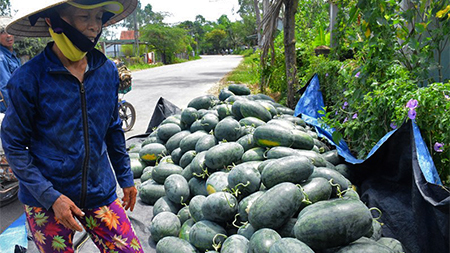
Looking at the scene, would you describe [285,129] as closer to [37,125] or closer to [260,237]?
[260,237]

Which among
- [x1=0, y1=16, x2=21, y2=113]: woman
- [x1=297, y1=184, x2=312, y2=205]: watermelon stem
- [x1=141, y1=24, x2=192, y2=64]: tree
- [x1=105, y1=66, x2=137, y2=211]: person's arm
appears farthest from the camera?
[x1=141, y1=24, x2=192, y2=64]: tree

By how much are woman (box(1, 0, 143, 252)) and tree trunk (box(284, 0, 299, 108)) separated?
5028 millimetres

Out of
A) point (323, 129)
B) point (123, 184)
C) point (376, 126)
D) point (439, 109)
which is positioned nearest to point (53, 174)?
point (123, 184)

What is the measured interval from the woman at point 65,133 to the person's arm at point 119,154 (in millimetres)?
152

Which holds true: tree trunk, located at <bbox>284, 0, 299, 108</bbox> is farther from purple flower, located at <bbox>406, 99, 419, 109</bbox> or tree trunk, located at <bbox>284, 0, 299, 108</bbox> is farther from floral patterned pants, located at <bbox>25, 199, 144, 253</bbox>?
floral patterned pants, located at <bbox>25, 199, 144, 253</bbox>

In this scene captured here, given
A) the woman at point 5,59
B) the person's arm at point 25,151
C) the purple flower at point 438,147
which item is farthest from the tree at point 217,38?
the person's arm at point 25,151

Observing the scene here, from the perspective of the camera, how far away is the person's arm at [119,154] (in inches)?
80.7

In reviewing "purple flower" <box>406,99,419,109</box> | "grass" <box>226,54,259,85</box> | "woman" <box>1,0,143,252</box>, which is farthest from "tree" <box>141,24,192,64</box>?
"woman" <box>1,0,143,252</box>

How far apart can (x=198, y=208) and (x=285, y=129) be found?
3.80ft

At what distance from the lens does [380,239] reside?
258cm

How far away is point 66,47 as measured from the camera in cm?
171

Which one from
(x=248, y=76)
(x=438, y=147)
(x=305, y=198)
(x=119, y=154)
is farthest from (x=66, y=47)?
(x=248, y=76)

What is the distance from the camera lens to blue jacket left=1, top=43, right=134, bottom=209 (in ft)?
5.25

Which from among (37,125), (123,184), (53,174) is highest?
(37,125)
